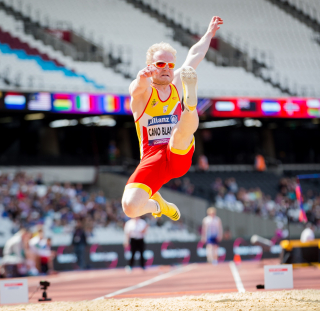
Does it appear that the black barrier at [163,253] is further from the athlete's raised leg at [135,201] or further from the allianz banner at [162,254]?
the athlete's raised leg at [135,201]

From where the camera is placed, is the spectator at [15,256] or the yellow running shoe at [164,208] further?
the spectator at [15,256]

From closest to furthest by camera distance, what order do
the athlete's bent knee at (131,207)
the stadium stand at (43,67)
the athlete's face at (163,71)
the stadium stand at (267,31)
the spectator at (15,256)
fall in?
the athlete's bent knee at (131,207)
the athlete's face at (163,71)
the spectator at (15,256)
the stadium stand at (43,67)
the stadium stand at (267,31)

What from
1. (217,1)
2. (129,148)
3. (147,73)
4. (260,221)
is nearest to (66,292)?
(147,73)

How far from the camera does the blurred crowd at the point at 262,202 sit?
67.2 ft

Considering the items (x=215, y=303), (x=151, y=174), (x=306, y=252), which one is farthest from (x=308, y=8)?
(x=151, y=174)

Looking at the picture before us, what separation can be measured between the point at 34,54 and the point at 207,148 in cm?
1116

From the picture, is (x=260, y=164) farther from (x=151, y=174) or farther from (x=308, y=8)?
(x=151, y=174)

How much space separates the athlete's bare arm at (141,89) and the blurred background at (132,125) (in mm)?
8789

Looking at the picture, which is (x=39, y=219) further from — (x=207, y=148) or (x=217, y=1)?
(x=217, y=1)

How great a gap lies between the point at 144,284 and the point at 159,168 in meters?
5.61

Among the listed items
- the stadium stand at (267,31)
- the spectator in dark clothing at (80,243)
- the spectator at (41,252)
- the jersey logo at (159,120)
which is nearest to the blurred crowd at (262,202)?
the stadium stand at (267,31)

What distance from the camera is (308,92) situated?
24.7 metres

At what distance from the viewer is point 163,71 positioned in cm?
543

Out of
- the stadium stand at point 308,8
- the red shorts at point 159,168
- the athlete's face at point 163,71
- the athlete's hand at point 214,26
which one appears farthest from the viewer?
the stadium stand at point 308,8
